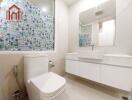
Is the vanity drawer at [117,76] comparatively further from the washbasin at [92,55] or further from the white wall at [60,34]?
the white wall at [60,34]

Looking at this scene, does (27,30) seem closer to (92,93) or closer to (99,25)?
(99,25)

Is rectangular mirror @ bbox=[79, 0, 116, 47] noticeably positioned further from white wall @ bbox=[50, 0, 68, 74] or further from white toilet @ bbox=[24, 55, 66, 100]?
white toilet @ bbox=[24, 55, 66, 100]

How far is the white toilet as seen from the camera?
3.59ft

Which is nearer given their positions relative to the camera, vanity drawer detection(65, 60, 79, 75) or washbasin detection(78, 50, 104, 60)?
washbasin detection(78, 50, 104, 60)

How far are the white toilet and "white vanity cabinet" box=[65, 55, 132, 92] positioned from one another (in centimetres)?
69

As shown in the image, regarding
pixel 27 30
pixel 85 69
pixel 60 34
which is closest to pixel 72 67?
pixel 85 69

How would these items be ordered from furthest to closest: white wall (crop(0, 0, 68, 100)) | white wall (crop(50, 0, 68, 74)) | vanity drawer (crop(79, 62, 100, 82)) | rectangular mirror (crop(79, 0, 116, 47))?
white wall (crop(50, 0, 68, 74))
rectangular mirror (crop(79, 0, 116, 47))
vanity drawer (crop(79, 62, 100, 82))
white wall (crop(0, 0, 68, 100))

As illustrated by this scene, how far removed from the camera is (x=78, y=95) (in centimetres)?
179

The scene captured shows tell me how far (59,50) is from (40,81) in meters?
1.28

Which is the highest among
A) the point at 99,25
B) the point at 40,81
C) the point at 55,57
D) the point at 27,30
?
the point at 99,25

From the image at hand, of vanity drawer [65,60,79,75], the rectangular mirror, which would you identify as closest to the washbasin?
vanity drawer [65,60,79,75]

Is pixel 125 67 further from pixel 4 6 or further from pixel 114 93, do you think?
pixel 4 6

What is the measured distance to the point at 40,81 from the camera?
1.38m

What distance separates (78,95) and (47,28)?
1545mm
